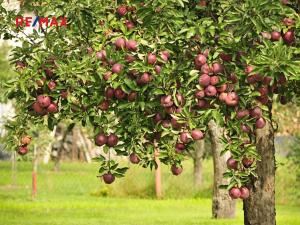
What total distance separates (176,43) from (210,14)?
2.78 feet

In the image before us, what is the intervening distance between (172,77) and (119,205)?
25.0m

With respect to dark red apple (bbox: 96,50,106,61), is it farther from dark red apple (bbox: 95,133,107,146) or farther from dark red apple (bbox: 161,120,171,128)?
dark red apple (bbox: 161,120,171,128)

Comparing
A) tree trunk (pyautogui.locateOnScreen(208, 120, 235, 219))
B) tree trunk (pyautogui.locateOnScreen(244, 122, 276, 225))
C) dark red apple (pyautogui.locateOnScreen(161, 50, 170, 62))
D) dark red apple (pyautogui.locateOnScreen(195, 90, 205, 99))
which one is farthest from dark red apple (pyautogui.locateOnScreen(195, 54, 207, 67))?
tree trunk (pyautogui.locateOnScreen(208, 120, 235, 219))

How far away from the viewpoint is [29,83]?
10172 millimetres

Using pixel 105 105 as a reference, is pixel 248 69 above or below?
above

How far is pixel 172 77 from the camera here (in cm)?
989

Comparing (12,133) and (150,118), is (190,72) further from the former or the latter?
(12,133)

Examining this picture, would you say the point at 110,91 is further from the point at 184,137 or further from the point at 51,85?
the point at 184,137

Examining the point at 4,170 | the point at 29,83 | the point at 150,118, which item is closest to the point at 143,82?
the point at 150,118

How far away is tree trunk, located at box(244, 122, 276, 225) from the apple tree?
319 cm

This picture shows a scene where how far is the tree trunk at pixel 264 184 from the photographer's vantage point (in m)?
13.5

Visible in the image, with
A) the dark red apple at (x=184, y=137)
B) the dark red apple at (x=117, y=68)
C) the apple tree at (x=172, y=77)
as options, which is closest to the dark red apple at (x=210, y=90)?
the apple tree at (x=172, y=77)

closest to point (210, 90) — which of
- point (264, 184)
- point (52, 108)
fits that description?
point (52, 108)

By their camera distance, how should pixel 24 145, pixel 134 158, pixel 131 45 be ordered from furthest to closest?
1. pixel 24 145
2. pixel 134 158
3. pixel 131 45
